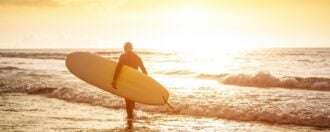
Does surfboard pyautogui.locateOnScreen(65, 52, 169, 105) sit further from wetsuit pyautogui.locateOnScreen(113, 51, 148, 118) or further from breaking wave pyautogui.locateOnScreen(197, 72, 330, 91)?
breaking wave pyautogui.locateOnScreen(197, 72, 330, 91)

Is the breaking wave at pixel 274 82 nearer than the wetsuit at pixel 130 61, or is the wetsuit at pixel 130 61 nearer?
the wetsuit at pixel 130 61

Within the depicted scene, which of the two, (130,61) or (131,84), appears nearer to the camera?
(130,61)

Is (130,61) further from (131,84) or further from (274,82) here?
(274,82)

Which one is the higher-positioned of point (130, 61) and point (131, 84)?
point (130, 61)

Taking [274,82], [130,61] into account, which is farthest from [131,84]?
[274,82]

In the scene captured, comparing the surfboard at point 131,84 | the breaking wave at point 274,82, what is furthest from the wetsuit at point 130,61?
the breaking wave at point 274,82

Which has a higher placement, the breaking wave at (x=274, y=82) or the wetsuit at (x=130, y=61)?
the wetsuit at (x=130, y=61)

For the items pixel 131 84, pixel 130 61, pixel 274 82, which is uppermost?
pixel 130 61

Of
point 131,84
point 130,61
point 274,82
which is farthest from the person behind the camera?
point 274,82

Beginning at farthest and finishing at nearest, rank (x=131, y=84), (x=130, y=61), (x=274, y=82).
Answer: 1. (x=274, y=82)
2. (x=131, y=84)
3. (x=130, y=61)

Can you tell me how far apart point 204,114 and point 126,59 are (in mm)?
2992

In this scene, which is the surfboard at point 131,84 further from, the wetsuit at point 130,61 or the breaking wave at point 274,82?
the breaking wave at point 274,82

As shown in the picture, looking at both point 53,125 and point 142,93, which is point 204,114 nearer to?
point 142,93

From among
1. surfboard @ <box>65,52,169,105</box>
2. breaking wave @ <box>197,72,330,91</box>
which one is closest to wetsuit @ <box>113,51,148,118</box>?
surfboard @ <box>65,52,169,105</box>
